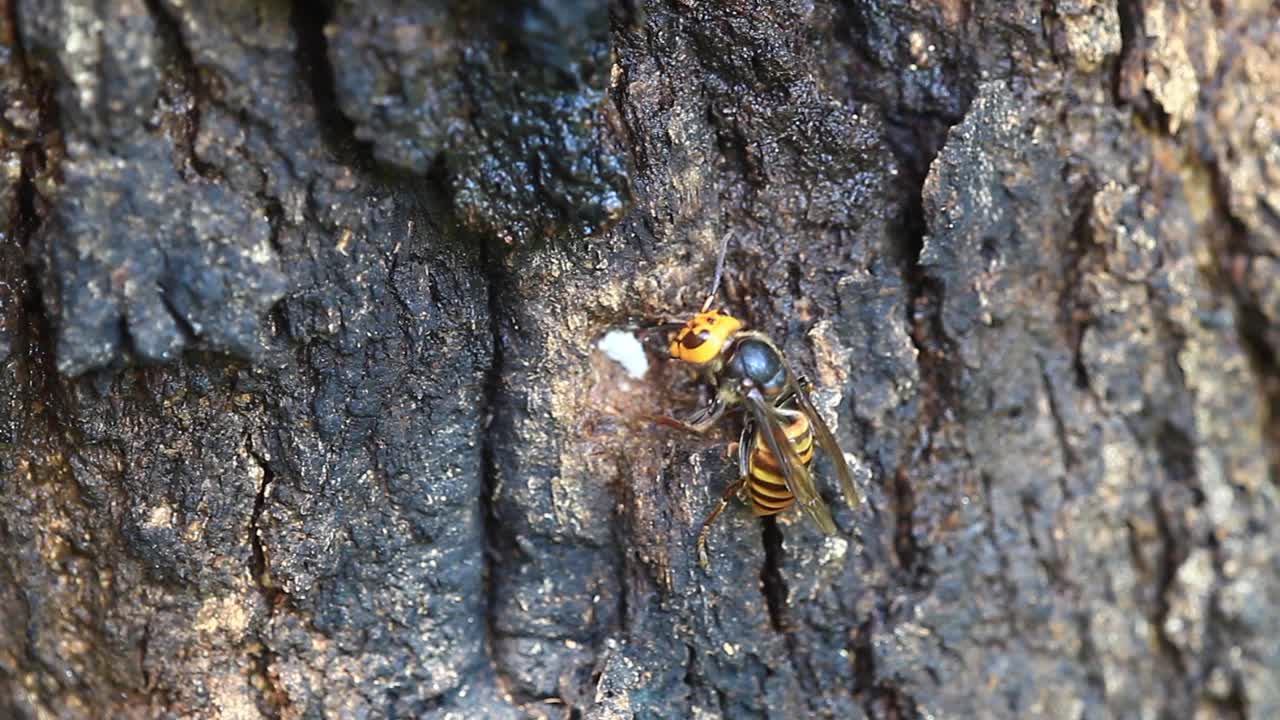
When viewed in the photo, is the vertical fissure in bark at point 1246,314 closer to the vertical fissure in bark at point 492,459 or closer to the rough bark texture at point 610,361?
the rough bark texture at point 610,361

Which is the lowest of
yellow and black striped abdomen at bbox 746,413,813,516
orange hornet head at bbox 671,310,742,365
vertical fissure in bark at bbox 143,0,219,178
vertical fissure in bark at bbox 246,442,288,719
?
vertical fissure in bark at bbox 246,442,288,719

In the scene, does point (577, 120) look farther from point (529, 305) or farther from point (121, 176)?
point (121, 176)

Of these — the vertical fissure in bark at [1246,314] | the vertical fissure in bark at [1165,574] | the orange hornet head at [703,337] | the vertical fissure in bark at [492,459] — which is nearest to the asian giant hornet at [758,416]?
the orange hornet head at [703,337]

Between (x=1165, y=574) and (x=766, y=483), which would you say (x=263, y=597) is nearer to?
(x=766, y=483)

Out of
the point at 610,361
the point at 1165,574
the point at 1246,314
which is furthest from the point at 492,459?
the point at 1246,314

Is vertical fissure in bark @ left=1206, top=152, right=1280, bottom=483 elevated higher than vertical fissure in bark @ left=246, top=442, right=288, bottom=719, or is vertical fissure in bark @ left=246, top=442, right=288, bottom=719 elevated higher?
vertical fissure in bark @ left=1206, top=152, right=1280, bottom=483

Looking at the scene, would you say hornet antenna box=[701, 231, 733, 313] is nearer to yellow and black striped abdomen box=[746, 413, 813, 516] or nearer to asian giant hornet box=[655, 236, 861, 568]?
asian giant hornet box=[655, 236, 861, 568]

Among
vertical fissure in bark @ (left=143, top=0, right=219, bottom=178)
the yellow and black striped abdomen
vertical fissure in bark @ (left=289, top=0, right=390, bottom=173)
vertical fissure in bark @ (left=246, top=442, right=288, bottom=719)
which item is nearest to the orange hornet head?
the yellow and black striped abdomen
